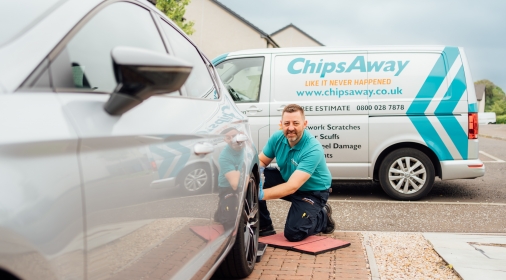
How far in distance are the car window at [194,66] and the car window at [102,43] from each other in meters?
0.43

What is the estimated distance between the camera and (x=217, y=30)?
36625mm

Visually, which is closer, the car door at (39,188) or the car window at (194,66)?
the car door at (39,188)

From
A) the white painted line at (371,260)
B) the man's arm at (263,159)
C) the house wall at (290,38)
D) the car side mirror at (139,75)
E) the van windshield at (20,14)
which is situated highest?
the house wall at (290,38)

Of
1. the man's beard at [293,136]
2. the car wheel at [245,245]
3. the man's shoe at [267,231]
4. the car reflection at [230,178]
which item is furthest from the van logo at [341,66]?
the car reflection at [230,178]

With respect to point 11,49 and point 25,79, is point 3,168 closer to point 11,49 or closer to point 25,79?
point 25,79

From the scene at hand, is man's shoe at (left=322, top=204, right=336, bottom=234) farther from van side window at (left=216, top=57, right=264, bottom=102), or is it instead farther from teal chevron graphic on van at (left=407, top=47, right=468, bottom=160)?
van side window at (left=216, top=57, right=264, bottom=102)

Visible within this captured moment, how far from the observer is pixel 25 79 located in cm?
142

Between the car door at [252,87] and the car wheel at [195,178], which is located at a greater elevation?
the car door at [252,87]

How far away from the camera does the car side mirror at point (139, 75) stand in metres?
1.51

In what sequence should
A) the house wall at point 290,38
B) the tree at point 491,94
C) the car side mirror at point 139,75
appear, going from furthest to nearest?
the tree at point 491,94 → the house wall at point 290,38 → the car side mirror at point 139,75

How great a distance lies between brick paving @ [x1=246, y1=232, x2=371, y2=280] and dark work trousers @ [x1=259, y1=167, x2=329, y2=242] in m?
0.28

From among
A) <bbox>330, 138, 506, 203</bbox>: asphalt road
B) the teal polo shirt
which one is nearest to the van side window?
<bbox>330, 138, 506, 203</bbox>: asphalt road

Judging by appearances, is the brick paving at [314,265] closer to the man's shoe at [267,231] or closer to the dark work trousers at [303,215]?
the dark work trousers at [303,215]

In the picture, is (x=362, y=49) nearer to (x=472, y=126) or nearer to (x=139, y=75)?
(x=472, y=126)
